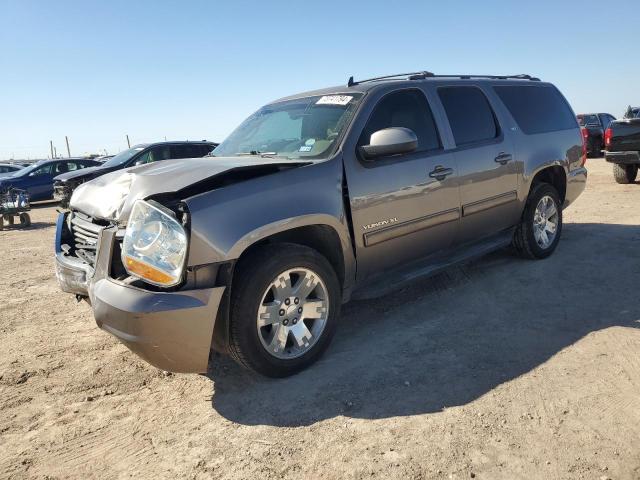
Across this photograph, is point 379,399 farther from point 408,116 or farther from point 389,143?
point 408,116

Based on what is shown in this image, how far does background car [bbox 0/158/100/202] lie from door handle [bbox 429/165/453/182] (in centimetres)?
1532

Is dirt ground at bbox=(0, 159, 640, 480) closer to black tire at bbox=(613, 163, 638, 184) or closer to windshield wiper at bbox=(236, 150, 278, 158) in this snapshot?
windshield wiper at bbox=(236, 150, 278, 158)

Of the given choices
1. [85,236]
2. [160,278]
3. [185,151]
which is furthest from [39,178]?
[160,278]

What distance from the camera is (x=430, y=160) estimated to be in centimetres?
394

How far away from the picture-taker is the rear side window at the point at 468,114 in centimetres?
432

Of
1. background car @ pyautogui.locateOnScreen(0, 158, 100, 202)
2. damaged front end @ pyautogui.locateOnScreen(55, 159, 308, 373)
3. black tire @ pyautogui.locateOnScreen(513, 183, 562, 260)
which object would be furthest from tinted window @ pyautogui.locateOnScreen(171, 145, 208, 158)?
damaged front end @ pyautogui.locateOnScreen(55, 159, 308, 373)

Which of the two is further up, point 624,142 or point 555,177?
point 624,142

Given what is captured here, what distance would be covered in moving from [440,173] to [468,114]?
89 centimetres

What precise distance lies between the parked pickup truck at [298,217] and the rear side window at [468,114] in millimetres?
17

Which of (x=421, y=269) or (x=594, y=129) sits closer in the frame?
(x=421, y=269)

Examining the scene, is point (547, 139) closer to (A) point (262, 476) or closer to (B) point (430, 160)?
Result: (B) point (430, 160)

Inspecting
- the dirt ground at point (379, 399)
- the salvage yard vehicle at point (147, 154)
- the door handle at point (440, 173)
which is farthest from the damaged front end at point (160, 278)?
the salvage yard vehicle at point (147, 154)

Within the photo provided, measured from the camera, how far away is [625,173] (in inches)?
426

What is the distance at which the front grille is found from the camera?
10.6ft
